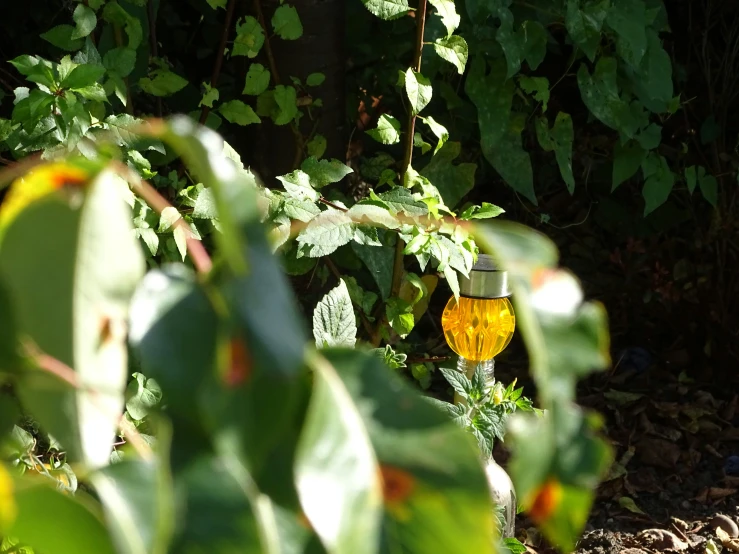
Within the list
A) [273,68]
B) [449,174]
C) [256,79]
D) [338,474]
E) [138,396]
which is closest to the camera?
[338,474]

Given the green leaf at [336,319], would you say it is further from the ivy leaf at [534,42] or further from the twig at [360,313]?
the ivy leaf at [534,42]

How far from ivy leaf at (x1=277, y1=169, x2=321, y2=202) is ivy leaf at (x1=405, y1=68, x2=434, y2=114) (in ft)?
0.66

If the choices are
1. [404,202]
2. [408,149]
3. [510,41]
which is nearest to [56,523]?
[404,202]

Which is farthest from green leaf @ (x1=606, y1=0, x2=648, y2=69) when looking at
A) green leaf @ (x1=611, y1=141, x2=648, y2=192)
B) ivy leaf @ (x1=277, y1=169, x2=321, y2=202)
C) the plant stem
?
ivy leaf @ (x1=277, y1=169, x2=321, y2=202)

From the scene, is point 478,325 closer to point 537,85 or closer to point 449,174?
point 449,174

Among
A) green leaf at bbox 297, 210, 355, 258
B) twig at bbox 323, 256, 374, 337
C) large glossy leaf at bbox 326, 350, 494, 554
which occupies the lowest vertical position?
twig at bbox 323, 256, 374, 337

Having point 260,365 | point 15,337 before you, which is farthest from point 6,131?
point 260,365

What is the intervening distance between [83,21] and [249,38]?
0.28m

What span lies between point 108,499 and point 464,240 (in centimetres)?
80

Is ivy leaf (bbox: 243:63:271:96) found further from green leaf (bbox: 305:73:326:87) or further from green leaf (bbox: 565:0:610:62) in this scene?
green leaf (bbox: 565:0:610:62)

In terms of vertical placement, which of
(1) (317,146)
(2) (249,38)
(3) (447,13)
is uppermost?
(3) (447,13)

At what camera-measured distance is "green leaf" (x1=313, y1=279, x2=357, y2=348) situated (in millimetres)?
908

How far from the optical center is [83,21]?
1.18 m

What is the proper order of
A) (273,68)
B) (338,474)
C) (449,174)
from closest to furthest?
(338,474), (273,68), (449,174)
